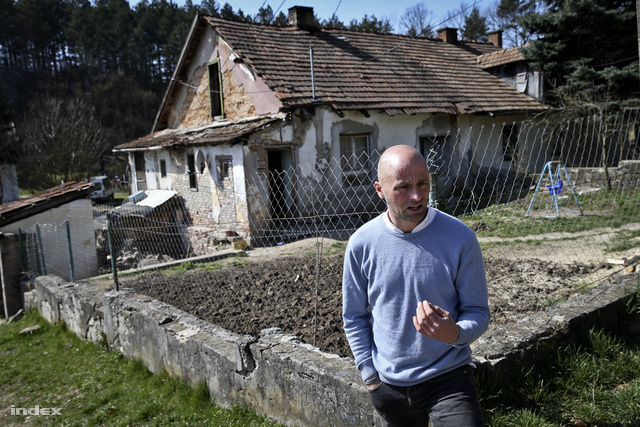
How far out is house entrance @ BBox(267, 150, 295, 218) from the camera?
39.9 ft

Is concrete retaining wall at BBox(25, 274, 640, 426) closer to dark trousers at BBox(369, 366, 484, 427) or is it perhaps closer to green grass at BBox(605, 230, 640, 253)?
dark trousers at BBox(369, 366, 484, 427)

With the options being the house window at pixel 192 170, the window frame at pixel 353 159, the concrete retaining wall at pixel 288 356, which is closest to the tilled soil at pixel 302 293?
the concrete retaining wall at pixel 288 356

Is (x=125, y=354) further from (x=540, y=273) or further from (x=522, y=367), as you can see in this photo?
(x=540, y=273)

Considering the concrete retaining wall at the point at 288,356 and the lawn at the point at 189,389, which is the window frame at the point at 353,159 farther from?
the concrete retaining wall at the point at 288,356

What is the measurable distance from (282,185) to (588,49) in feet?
39.1

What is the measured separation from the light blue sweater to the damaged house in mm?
8671

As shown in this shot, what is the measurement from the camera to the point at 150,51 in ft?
151

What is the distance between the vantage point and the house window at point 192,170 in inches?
558

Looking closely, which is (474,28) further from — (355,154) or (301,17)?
(355,154)

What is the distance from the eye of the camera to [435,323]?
5.47 feet

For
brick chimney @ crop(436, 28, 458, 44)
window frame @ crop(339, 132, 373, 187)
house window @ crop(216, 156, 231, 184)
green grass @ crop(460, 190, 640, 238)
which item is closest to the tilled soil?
green grass @ crop(460, 190, 640, 238)

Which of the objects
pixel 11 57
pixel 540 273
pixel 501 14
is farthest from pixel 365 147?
pixel 11 57

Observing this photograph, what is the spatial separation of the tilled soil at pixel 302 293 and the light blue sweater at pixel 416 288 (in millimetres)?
1906

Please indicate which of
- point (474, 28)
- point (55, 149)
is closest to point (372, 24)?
point (474, 28)
